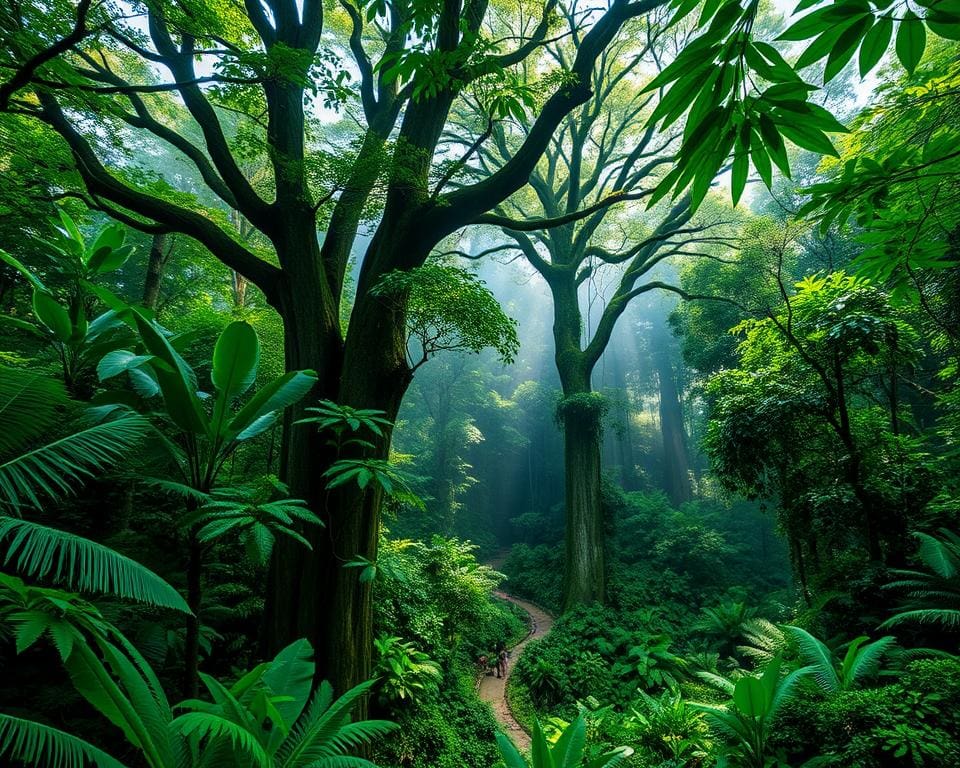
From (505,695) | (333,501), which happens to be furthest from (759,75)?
(505,695)

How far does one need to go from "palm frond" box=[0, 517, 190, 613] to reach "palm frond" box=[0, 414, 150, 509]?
0.14 m

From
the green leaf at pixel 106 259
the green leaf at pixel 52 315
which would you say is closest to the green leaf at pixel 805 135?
the green leaf at pixel 52 315

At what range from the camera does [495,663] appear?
30.1 feet

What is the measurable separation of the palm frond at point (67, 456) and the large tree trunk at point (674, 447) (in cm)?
2558

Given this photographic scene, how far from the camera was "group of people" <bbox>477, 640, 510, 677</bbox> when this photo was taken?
890cm

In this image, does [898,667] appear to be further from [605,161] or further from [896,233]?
[605,161]

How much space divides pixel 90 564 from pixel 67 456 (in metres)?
0.64

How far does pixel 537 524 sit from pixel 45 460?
1983cm

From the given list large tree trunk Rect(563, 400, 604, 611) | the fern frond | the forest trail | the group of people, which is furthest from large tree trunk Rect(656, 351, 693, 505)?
the fern frond

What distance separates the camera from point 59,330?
290cm

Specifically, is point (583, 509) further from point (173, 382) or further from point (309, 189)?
point (173, 382)

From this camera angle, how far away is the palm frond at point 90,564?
→ 156 centimetres

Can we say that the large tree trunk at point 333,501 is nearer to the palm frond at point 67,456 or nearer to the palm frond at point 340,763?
the palm frond at point 340,763

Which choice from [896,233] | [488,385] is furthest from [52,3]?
[488,385]
